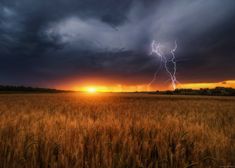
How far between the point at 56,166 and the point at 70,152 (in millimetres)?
384

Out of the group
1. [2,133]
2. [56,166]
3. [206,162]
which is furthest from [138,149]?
[2,133]

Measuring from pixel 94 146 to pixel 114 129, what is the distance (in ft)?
3.00

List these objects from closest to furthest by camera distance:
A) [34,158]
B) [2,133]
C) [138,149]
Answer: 1. [34,158]
2. [138,149]
3. [2,133]

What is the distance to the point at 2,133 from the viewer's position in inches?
126

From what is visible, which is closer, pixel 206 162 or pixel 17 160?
pixel 17 160

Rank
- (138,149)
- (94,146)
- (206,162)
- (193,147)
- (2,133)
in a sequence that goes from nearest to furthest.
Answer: (206,162) → (138,149) → (94,146) → (193,147) → (2,133)

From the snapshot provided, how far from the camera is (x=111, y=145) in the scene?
8.23 ft

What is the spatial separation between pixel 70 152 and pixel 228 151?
225cm

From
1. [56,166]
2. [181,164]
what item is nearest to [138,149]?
[181,164]

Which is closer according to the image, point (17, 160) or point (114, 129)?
point (17, 160)

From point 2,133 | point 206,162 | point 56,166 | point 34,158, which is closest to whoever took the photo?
point 56,166

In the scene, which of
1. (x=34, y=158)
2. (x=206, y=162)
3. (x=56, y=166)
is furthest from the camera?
(x=206, y=162)

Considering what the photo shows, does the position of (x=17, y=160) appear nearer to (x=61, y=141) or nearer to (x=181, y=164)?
(x=61, y=141)

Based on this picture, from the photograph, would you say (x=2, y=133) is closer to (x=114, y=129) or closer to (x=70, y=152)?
(x=70, y=152)
